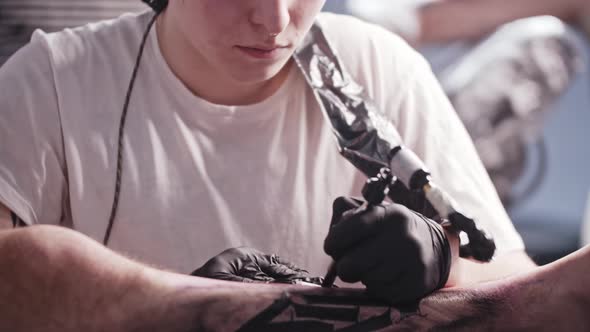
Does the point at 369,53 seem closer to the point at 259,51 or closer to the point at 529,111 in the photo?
the point at 259,51

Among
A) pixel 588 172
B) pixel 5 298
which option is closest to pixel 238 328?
pixel 5 298

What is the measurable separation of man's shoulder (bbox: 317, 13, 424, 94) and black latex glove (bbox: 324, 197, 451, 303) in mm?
370

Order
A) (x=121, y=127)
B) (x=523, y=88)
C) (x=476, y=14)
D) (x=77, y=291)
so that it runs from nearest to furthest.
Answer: (x=77, y=291)
(x=121, y=127)
(x=523, y=88)
(x=476, y=14)

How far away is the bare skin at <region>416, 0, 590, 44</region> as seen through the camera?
261cm

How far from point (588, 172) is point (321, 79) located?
5.48ft

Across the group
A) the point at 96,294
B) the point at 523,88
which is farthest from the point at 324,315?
the point at 523,88

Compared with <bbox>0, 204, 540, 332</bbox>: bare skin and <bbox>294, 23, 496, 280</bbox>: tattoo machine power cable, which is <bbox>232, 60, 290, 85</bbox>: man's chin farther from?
<bbox>0, 204, 540, 332</bbox>: bare skin

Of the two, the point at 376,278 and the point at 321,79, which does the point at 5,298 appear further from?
the point at 321,79

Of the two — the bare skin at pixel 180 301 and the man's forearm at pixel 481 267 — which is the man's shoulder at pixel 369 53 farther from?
the bare skin at pixel 180 301

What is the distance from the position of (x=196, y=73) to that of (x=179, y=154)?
0.12 m

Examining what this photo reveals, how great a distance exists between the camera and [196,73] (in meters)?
1.19

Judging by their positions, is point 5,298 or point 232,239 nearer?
point 5,298

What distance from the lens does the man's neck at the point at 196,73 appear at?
1188 millimetres

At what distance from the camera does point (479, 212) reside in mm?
1211
